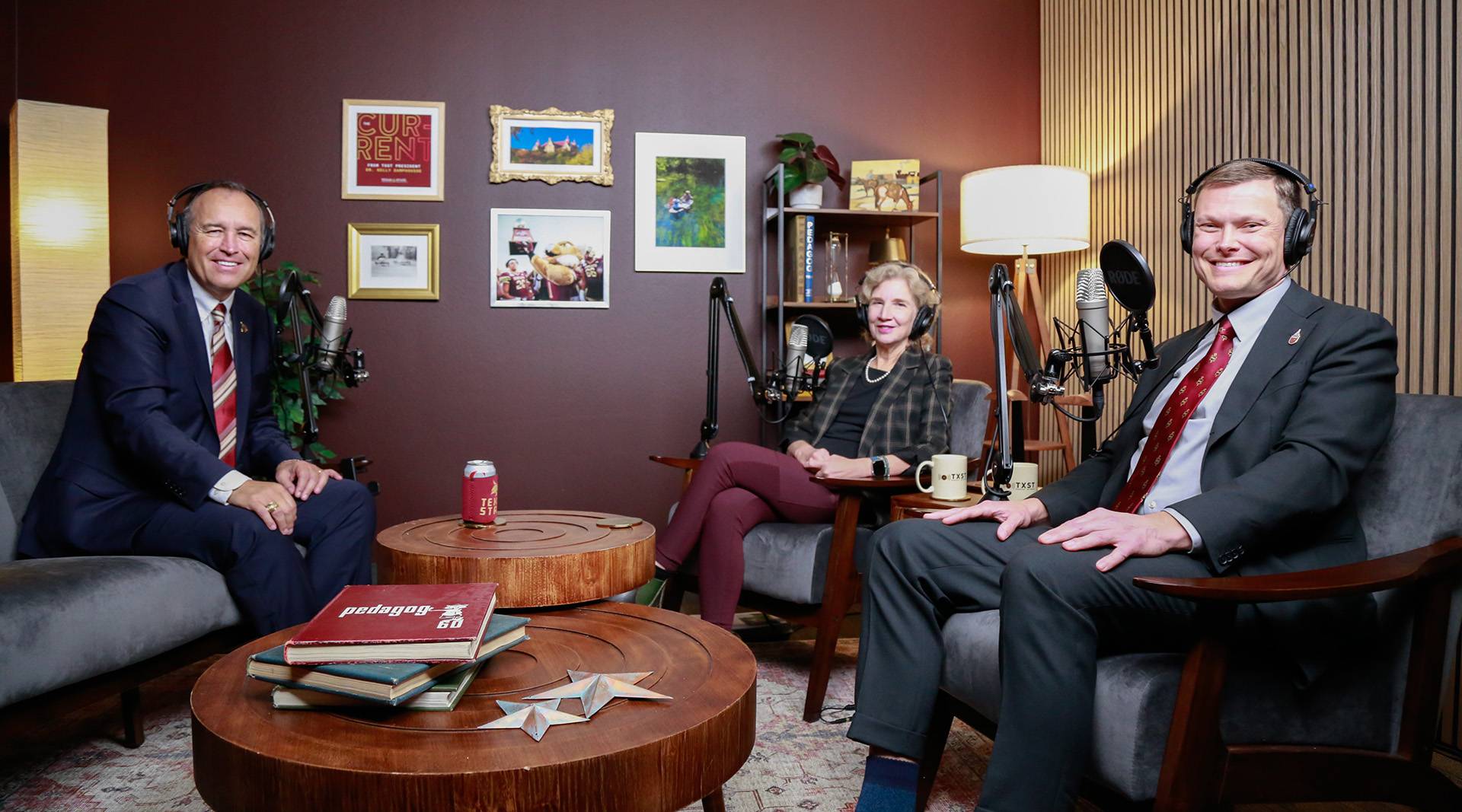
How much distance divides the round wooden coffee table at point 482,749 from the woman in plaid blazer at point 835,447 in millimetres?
1375

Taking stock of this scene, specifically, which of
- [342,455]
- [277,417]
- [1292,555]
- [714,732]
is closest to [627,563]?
[714,732]

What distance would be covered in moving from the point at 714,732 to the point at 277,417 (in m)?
3.11

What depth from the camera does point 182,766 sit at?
2.14 meters

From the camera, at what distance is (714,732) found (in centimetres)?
116

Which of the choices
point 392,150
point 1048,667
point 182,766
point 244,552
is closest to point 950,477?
point 1048,667

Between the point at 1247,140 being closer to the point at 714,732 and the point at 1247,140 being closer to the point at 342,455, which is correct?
the point at 714,732

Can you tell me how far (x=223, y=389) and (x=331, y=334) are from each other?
447mm

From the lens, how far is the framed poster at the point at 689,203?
13.8 ft

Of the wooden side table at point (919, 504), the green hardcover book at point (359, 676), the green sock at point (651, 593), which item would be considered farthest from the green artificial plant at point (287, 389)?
the green hardcover book at point (359, 676)

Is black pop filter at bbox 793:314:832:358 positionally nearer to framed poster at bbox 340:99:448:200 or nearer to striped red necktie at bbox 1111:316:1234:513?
striped red necktie at bbox 1111:316:1234:513

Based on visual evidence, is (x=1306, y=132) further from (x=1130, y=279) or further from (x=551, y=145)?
(x=551, y=145)

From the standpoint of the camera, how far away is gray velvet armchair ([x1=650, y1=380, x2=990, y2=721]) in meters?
2.50

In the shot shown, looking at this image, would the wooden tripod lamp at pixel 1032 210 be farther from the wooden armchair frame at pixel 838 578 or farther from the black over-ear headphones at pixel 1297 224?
the black over-ear headphones at pixel 1297 224

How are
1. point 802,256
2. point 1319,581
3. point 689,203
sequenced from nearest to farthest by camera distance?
point 1319,581
point 802,256
point 689,203
